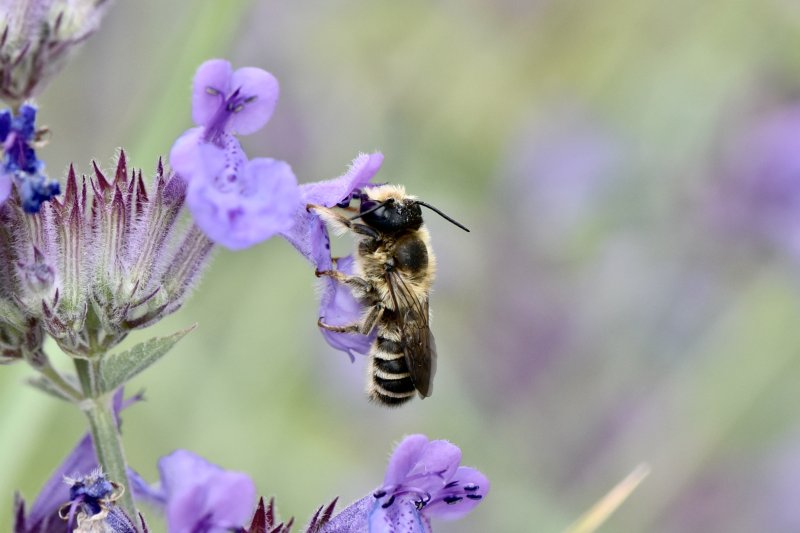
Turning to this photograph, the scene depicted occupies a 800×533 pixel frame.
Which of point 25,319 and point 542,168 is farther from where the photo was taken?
point 542,168

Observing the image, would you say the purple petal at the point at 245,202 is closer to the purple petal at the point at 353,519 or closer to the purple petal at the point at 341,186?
the purple petal at the point at 341,186

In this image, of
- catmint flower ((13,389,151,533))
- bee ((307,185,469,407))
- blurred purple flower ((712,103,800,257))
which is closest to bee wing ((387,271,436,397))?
bee ((307,185,469,407))

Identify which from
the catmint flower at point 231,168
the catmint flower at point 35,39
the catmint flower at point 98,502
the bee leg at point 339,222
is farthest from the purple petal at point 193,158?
the catmint flower at point 35,39

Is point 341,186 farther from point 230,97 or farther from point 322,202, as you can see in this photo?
point 230,97

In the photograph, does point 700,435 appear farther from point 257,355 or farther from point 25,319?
point 25,319

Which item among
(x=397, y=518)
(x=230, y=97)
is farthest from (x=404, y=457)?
(x=230, y=97)

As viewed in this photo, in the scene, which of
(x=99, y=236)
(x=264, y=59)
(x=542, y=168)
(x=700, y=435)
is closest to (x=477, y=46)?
(x=542, y=168)

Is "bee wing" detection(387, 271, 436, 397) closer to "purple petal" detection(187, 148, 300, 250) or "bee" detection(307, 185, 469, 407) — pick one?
"bee" detection(307, 185, 469, 407)
